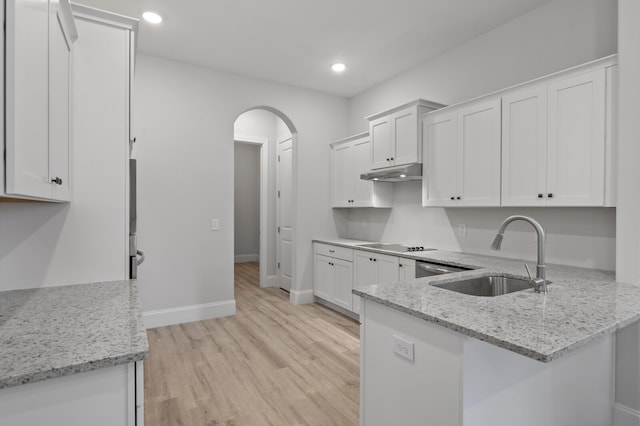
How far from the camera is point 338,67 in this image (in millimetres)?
4008

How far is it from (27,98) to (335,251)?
11.4ft

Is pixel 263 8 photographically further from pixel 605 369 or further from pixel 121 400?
pixel 605 369

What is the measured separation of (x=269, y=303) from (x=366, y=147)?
2.46 meters

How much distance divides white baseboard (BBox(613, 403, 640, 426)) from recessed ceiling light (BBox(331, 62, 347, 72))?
3715 mm

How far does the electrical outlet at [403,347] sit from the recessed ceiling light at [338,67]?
3.34 meters

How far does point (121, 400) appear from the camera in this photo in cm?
105

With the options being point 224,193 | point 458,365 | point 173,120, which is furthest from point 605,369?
point 173,120

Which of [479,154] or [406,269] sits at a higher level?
[479,154]

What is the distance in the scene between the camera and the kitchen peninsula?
117 centimetres

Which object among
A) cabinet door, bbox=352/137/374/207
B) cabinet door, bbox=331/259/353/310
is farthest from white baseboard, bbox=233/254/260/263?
cabinet door, bbox=352/137/374/207

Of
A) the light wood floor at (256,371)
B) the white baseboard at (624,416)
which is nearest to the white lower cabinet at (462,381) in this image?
the white baseboard at (624,416)

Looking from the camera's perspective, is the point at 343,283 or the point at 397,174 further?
the point at 343,283

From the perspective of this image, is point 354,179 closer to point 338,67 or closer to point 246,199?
point 338,67

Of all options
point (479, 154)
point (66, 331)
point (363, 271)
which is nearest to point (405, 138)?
point (479, 154)
